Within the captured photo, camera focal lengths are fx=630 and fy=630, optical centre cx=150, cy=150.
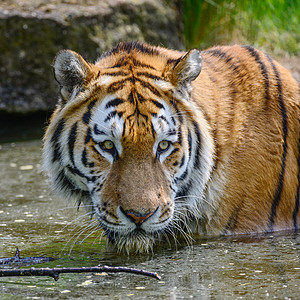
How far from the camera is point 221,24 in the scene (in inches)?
312

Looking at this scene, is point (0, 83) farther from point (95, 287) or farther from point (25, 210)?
point (95, 287)

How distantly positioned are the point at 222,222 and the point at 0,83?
410 cm

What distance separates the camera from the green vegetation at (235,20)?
25.3ft

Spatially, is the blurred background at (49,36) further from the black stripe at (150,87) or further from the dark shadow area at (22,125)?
the black stripe at (150,87)

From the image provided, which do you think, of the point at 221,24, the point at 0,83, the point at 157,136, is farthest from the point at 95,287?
the point at 221,24

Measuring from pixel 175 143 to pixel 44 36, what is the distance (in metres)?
4.14

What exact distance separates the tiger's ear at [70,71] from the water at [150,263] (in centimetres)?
77

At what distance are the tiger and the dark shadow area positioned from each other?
12.2ft

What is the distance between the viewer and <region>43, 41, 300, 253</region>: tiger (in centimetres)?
275

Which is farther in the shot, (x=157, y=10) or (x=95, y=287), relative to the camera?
(x=157, y=10)

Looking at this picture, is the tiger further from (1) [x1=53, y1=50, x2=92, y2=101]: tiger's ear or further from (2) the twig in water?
(2) the twig in water

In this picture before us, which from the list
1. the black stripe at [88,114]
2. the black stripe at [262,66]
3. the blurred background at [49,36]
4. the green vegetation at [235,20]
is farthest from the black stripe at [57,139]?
the green vegetation at [235,20]

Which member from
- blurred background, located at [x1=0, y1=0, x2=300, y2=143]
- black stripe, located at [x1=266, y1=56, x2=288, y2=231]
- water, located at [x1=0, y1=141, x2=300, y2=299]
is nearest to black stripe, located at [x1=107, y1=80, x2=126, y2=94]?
water, located at [x1=0, y1=141, x2=300, y2=299]

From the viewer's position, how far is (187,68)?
2924mm
